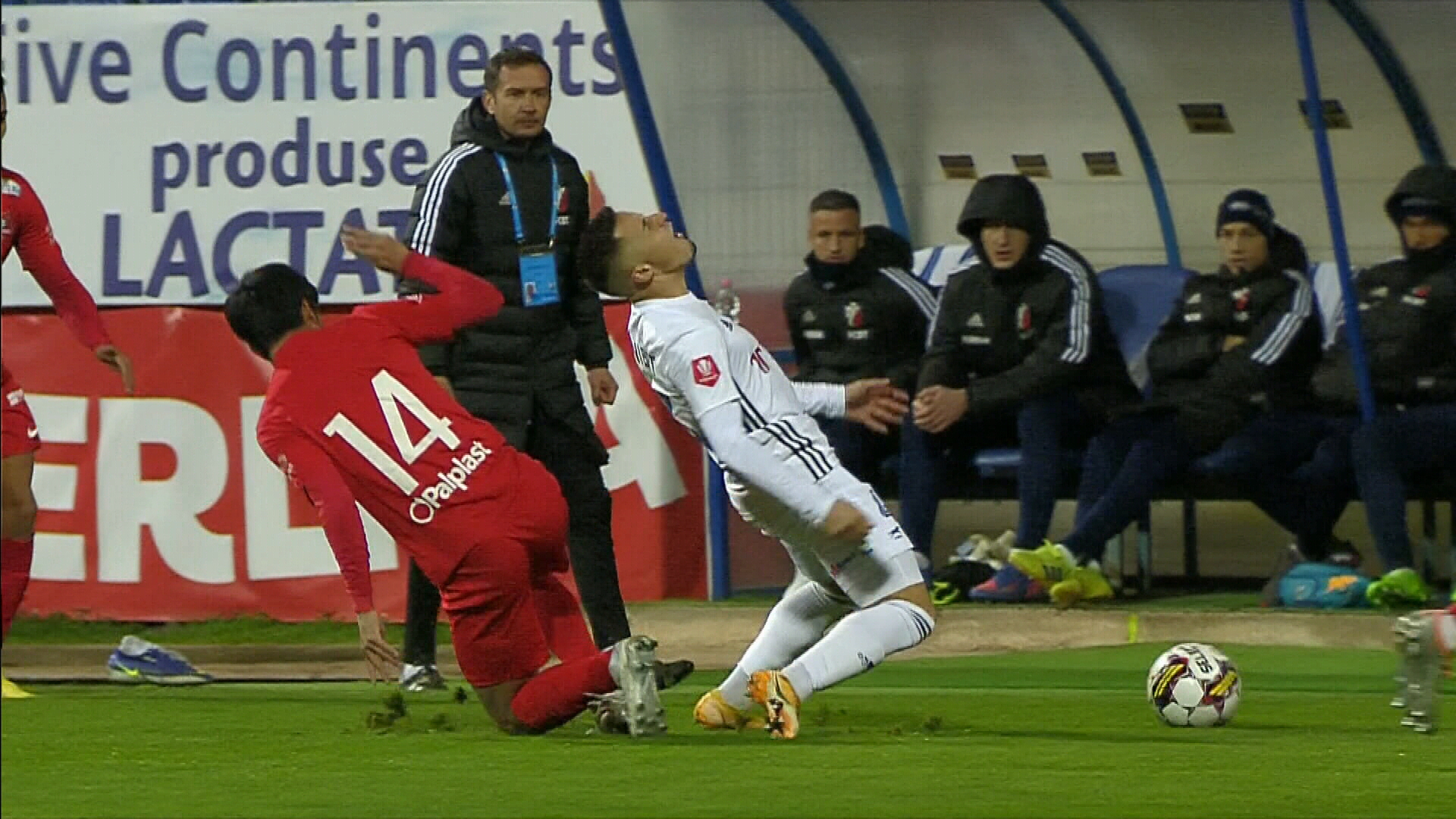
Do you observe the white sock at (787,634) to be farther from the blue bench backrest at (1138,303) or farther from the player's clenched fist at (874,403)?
the blue bench backrest at (1138,303)

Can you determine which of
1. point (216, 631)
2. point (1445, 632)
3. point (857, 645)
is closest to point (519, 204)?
point (857, 645)

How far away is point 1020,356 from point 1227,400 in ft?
2.89

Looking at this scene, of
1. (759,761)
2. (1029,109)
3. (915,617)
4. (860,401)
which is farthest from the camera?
(1029,109)

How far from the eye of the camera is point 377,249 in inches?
276

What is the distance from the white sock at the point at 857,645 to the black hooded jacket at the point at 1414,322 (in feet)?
14.8

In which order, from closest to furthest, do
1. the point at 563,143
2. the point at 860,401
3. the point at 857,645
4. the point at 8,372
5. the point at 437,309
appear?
the point at 857,645 → the point at 437,309 → the point at 860,401 → the point at 8,372 → the point at 563,143

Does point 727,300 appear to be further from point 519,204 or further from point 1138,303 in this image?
point 519,204

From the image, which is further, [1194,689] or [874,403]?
[1194,689]

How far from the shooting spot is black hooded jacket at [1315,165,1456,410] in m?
11.1

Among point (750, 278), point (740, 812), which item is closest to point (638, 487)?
point (750, 278)

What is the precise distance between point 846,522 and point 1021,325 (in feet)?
15.5

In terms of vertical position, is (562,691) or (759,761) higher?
(562,691)

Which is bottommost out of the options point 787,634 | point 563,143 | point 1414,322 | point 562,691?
point 562,691

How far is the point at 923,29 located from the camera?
12938 mm
